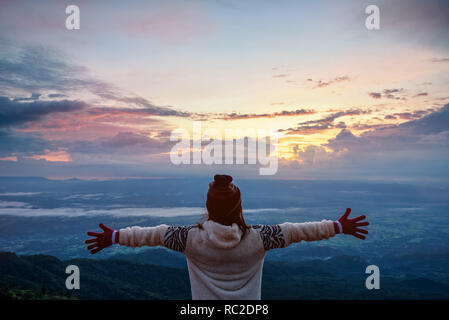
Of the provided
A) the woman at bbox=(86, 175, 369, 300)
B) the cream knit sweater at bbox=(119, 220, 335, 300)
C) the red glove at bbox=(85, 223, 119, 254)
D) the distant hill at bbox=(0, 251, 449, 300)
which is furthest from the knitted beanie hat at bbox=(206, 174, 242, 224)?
the distant hill at bbox=(0, 251, 449, 300)

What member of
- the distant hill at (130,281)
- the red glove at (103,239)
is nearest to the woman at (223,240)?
the red glove at (103,239)

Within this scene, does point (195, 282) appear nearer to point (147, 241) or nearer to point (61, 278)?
point (147, 241)

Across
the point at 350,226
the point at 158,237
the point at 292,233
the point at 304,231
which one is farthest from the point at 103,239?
the point at 350,226

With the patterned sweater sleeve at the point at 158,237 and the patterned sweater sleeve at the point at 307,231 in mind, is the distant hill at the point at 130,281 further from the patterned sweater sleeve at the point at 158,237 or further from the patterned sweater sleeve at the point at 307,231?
the patterned sweater sleeve at the point at 307,231

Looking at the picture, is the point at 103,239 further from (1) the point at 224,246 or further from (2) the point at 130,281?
(2) the point at 130,281

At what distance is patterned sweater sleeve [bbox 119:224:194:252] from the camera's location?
3.25 metres

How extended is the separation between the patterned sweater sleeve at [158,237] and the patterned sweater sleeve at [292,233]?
815 millimetres

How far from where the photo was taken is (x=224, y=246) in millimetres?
3152

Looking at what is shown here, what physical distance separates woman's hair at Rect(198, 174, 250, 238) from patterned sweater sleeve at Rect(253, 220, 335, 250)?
319 mm
